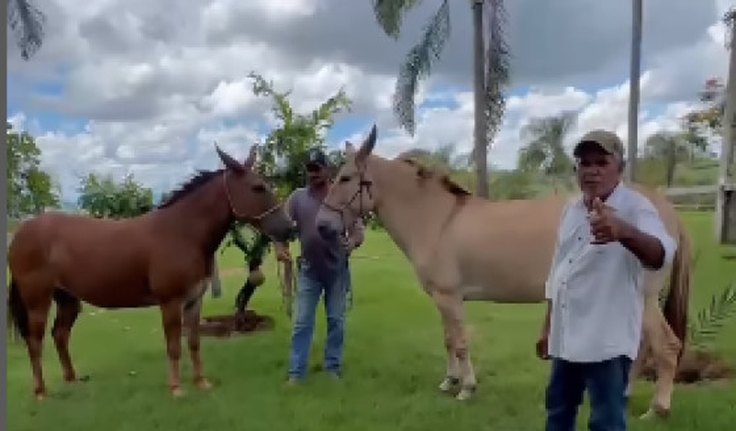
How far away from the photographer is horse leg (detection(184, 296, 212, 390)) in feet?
14.0

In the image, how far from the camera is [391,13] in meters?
5.46

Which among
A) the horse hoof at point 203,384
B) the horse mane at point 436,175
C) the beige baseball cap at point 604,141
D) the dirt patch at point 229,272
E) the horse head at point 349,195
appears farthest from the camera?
the dirt patch at point 229,272

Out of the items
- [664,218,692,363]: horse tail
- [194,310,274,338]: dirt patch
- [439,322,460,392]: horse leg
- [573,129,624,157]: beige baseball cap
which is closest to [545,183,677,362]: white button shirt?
[573,129,624,157]: beige baseball cap

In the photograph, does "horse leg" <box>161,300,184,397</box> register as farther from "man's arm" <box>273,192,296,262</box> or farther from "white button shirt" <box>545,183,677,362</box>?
"white button shirt" <box>545,183,677,362</box>

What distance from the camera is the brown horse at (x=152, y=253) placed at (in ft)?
13.5

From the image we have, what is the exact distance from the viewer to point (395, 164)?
433cm

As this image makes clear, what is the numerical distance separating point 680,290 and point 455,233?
1.14 meters

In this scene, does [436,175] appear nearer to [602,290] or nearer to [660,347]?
[660,347]

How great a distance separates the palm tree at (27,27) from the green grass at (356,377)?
5.91ft

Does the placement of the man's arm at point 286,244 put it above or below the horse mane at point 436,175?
below

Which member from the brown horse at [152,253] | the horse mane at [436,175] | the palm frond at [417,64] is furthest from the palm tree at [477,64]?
the brown horse at [152,253]

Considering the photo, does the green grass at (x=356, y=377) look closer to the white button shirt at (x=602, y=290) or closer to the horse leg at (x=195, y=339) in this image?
the horse leg at (x=195, y=339)

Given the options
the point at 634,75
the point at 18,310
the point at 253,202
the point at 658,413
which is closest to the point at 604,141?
the point at 658,413

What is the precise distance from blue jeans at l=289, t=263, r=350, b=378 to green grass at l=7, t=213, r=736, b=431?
0.12 m
